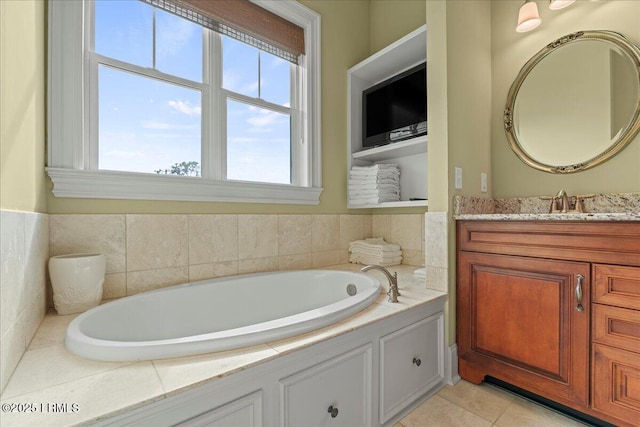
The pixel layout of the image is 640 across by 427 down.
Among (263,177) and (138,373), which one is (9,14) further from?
(263,177)

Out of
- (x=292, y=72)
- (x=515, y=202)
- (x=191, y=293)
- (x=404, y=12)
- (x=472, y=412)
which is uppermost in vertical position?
(x=404, y=12)

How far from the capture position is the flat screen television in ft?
6.29

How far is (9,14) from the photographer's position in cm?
83

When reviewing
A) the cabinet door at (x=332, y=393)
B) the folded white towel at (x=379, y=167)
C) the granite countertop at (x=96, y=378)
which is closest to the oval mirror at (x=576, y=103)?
the folded white towel at (x=379, y=167)

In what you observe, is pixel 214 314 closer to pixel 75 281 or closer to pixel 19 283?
pixel 75 281

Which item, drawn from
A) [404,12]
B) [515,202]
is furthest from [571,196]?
[404,12]

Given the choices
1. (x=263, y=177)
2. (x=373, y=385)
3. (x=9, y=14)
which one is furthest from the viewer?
(x=263, y=177)

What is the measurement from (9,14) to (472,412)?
88.6 inches

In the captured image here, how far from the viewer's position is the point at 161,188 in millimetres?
1527

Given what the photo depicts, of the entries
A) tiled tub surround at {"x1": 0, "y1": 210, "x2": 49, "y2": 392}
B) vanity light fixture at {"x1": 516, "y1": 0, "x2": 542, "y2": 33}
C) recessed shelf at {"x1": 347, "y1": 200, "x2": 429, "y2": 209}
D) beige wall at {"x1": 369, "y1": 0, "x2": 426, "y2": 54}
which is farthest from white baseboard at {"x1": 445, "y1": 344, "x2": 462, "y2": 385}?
beige wall at {"x1": 369, "y1": 0, "x2": 426, "y2": 54}

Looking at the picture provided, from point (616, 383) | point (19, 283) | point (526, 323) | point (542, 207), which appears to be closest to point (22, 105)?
point (19, 283)

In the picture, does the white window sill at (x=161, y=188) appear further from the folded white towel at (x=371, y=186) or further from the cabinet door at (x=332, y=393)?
the cabinet door at (x=332, y=393)

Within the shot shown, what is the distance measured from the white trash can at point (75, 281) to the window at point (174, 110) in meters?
0.33

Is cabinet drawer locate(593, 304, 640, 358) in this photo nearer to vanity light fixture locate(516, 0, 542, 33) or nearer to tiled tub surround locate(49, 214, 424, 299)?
tiled tub surround locate(49, 214, 424, 299)
